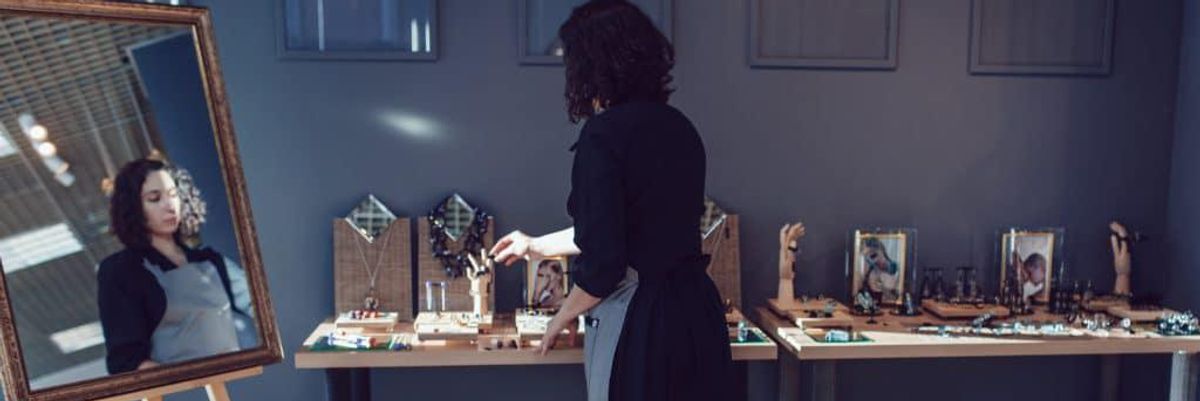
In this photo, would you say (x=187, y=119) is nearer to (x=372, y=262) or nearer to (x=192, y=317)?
(x=192, y=317)

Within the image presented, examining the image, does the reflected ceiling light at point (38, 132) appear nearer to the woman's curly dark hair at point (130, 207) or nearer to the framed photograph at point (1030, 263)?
the woman's curly dark hair at point (130, 207)

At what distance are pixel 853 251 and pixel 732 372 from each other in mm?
1059

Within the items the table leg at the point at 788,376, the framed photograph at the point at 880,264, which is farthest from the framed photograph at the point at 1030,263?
the table leg at the point at 788,376

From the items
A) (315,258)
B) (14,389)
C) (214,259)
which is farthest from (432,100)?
(14,389)

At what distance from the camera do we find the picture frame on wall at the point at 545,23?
261cm

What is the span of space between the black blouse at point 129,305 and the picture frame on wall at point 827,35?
178 cm

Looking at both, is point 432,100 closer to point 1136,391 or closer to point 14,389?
point 14,389

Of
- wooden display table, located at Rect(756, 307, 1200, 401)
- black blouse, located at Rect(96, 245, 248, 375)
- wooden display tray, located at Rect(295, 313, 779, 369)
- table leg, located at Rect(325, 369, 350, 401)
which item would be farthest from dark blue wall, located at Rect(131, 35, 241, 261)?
wooden display table, located at Rect(756, 307, 1200, 401)

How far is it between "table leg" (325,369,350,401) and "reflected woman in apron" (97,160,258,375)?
0.46m

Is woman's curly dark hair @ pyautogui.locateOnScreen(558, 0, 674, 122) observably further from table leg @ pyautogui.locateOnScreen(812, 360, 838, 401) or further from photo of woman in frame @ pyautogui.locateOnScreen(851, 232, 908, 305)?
photo of woman in frame @ pyautogui.locateOnScreen(851, 232, 908, 305)

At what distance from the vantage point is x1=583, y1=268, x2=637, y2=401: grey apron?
70.2 inches

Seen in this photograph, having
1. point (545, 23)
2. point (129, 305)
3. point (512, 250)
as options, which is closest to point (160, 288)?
point (129, 305)

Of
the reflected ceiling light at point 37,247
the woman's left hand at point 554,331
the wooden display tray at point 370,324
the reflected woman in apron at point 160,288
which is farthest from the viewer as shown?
the wooden display tray at point 370,324

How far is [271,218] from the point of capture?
2.64 meters
